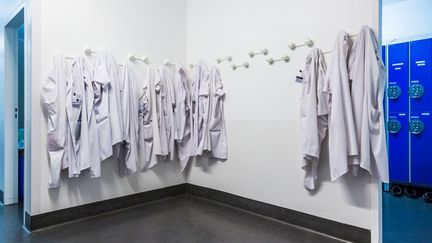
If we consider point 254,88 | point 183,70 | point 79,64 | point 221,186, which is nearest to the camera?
point 79,64

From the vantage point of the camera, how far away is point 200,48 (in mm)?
3580

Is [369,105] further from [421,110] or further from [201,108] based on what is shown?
[421,110]

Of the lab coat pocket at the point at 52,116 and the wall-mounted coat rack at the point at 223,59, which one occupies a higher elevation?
the wall-mounted coat rack at the point at 223,59

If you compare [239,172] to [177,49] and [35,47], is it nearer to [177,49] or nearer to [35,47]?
[177,49]

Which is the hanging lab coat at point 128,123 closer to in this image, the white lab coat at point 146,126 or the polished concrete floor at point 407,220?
the white lab coat at point 146,126

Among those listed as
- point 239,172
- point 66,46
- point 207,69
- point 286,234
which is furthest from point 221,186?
point 66,46

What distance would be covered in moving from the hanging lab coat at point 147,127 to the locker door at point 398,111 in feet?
11.7

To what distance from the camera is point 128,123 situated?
2.88 metres

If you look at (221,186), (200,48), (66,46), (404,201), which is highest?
(200,48)

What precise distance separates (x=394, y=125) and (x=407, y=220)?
179 centimetres

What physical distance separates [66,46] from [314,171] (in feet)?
8.79

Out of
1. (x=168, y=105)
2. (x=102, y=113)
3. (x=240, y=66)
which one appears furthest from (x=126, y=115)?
(x=240, y=66)

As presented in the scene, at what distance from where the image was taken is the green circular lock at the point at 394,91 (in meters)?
4.04

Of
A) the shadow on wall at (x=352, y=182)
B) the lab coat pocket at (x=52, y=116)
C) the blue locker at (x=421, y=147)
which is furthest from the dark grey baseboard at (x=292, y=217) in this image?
the blue locker at (x=421, y=147)
